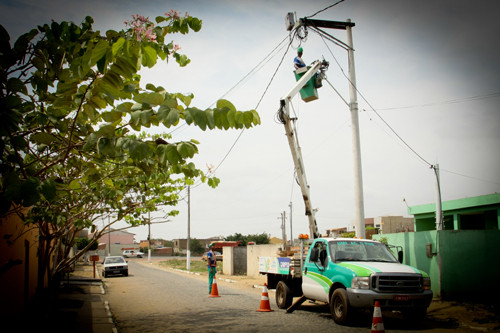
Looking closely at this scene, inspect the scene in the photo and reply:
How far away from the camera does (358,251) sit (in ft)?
34.9

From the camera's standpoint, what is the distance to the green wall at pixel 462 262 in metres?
12.3

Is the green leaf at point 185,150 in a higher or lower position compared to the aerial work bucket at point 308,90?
lower

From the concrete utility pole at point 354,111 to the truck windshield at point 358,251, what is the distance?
2587 millimetres

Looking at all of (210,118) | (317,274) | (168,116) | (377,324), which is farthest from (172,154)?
(317,274)

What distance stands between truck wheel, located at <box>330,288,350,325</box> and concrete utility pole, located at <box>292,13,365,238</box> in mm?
4313

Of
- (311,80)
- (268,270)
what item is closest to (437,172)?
(311,80)

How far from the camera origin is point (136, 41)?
418 centimetres

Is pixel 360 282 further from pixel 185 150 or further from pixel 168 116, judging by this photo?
pixel 168 116

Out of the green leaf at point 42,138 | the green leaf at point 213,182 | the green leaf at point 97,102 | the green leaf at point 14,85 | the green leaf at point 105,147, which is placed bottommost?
the green leaf at point 213,182

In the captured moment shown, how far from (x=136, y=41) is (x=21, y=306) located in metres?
8.34

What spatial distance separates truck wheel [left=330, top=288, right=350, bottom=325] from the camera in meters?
9.07

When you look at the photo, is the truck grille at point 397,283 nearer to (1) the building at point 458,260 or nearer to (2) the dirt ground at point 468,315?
(2) the dirt ground at point 468,315

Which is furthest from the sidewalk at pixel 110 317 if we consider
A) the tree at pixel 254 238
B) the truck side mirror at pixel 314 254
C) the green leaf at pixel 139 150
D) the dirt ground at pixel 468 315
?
the tree at pixel 254 238

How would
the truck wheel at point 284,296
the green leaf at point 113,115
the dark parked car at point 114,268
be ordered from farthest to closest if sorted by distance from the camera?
1. the dark parked car at point 114,268
2. the truck wheel at point 284,296
3. the green leaf at point 113,115
